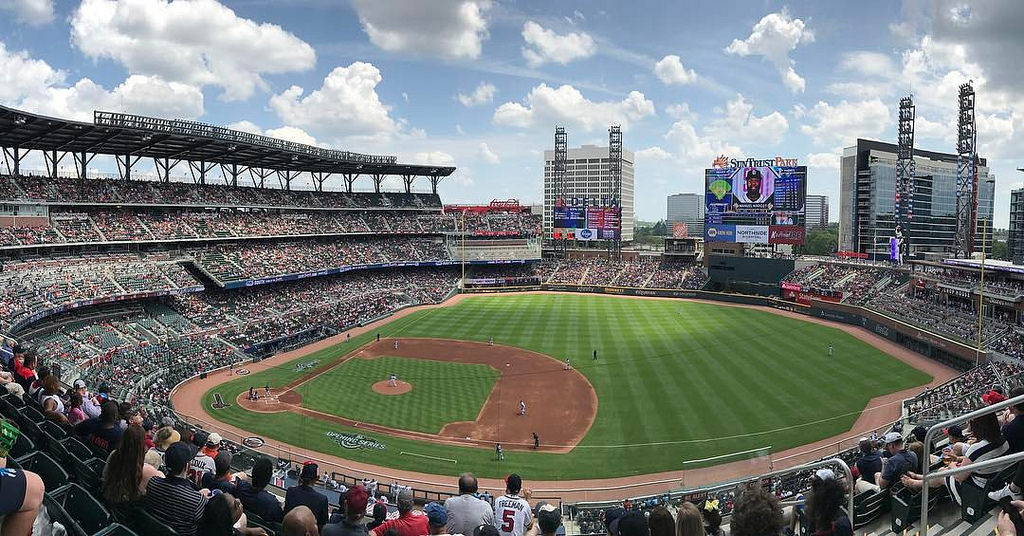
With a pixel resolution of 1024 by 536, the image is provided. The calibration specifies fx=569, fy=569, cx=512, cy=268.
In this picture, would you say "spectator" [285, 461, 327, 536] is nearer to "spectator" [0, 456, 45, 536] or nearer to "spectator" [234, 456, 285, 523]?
"spectator" [234, 456, 285, 523]

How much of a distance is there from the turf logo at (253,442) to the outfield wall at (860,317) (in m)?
39.0

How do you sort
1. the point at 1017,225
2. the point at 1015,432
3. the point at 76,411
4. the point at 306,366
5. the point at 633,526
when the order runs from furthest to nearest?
the point at 1017,225, the point at 306,366, the point at 76,411, the point at 1015,432, the point at 633,526

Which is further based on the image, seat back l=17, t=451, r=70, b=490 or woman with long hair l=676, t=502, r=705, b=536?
seat back l=17, t=451, r=70, b=490

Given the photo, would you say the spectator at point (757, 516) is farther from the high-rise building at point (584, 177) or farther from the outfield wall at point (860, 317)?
the high-rise building at point (584, 177)

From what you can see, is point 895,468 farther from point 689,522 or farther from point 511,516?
point 511,516

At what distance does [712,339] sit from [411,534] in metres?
40.2

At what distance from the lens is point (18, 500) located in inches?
161

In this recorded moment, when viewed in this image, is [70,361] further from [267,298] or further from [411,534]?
[411,534]

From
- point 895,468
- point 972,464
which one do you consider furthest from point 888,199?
point 972,464

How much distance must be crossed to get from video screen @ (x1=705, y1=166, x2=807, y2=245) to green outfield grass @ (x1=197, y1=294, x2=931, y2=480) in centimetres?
1086

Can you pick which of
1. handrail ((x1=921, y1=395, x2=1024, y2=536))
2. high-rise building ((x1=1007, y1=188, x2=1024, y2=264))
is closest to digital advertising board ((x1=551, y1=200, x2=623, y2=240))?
high-rise building ((x1=1007, y1=188, x2=1024, y2=264))

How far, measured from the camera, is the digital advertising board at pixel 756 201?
59.3 metres

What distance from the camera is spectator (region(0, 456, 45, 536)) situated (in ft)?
13.2

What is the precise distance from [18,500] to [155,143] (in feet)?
176
